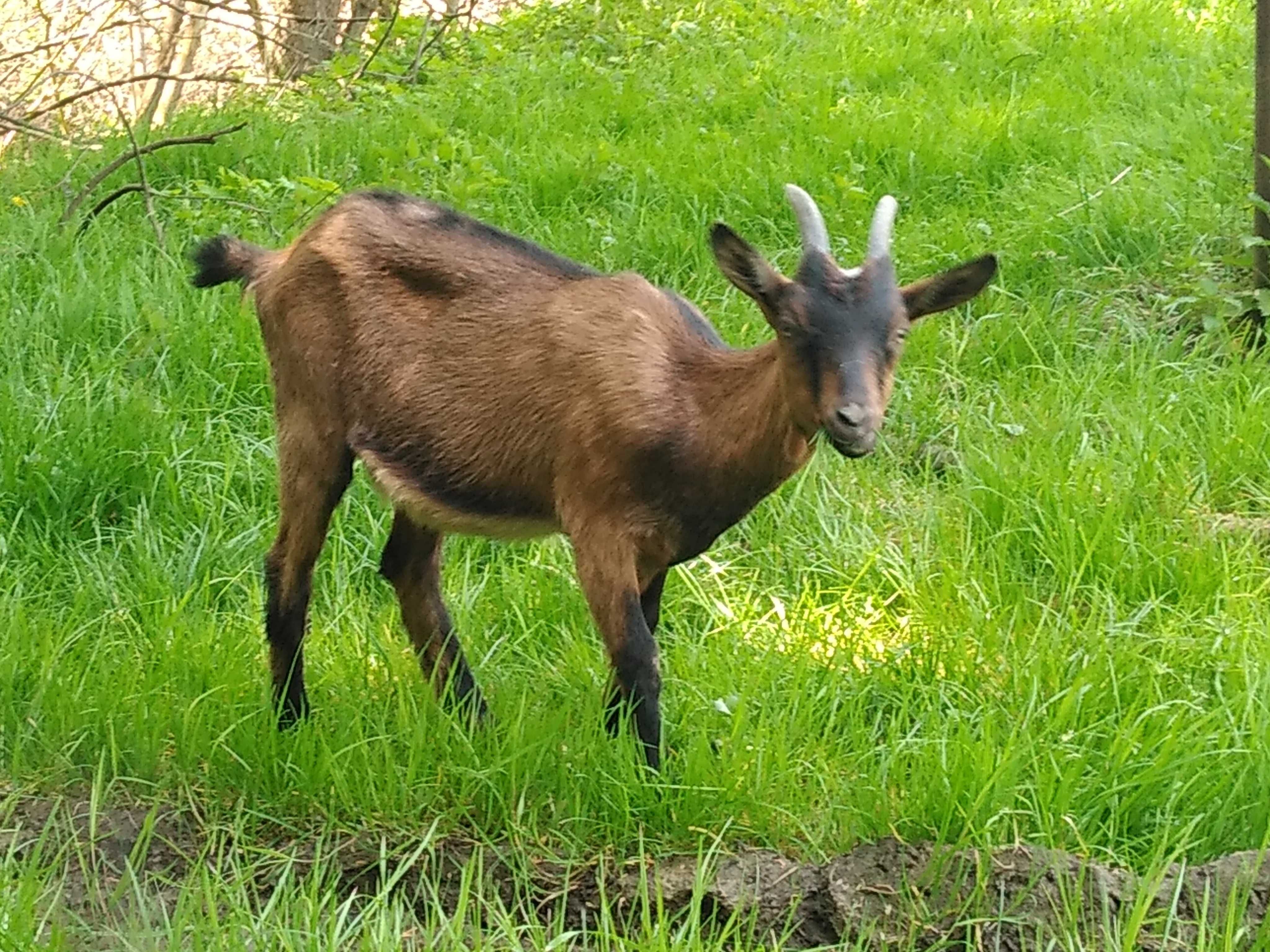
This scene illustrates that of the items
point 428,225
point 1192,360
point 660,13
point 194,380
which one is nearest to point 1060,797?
point 428,225

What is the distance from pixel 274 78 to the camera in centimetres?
997

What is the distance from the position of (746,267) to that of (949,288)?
0.44 m

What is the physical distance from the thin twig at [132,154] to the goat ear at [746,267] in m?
3.94

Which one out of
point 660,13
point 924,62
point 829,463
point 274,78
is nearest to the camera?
point 829,463

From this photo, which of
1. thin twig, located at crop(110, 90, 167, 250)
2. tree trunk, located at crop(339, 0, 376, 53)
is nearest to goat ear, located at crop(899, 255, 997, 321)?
thin twig, located at crop(110, 90, 167, 250)

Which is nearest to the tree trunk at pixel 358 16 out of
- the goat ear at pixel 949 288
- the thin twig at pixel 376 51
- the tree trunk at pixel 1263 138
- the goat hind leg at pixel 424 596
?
the thin twig at pixel 376 51

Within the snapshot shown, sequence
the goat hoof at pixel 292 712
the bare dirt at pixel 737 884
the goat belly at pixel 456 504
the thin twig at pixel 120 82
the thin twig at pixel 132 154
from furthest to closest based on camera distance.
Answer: the thin twig at pixel 120 82 → the thin twig at pixel 132 154 → the goat belly at pixel 456 504 → the goat hoof at pixel 292 712 → the bare dirt at pixel 737 884

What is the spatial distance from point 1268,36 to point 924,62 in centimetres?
→ 288

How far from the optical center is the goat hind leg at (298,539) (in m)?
3.49

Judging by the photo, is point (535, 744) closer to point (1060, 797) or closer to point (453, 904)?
point (453, 904)

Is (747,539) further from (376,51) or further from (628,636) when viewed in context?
(376,51)

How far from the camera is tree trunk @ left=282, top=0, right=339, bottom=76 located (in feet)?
31.7

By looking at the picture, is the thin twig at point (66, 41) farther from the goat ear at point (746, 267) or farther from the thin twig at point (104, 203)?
the goat ear at point (746, 267)

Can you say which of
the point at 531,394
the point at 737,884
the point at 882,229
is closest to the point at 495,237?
the point at 531,394
